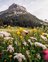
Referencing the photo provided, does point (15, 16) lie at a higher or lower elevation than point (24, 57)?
lower

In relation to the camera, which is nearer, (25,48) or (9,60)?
(9,60)

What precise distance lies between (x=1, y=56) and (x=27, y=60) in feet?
2.44

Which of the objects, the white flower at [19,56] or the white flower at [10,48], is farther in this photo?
the white flower at [10,48]

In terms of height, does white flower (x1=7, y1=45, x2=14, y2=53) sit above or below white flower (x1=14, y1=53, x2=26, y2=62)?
above

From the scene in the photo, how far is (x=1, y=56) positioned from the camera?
21.9 feet

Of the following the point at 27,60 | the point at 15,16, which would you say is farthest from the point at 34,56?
the point at 15,16

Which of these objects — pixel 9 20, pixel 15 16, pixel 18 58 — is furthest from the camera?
pixel 15 16

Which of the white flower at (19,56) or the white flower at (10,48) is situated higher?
the white flower at (10,48)

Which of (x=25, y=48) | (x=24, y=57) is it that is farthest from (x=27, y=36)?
(x=24, y=57)

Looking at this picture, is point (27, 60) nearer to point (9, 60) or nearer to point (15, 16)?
point (9, 60)

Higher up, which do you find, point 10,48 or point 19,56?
point 10,48

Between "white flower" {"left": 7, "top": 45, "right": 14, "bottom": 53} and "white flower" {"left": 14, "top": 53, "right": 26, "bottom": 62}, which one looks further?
"white flower" {"left": 7, "top": 45, "right": 14, "bottom": 53}

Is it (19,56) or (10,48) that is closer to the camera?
(19,56)

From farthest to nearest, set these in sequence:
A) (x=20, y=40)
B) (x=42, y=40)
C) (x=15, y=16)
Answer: (x=15, y=16), (x=42, y=40), (x=20, y=40)
